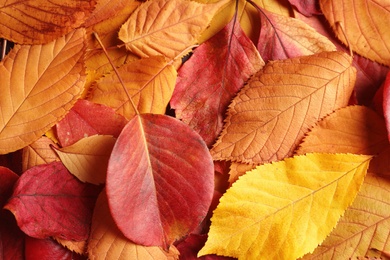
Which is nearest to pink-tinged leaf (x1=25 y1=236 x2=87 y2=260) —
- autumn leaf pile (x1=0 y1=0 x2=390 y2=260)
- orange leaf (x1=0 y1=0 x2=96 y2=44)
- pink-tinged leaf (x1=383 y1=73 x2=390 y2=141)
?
autumn leaf pile (x1=0 y1=0 x2=390 y2=260)

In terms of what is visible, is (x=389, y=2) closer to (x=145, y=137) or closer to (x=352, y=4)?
(x=352, y=4)

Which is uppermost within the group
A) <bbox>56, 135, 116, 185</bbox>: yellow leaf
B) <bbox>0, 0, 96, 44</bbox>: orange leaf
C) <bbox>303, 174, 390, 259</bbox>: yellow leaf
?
<bbox>0, 0, 96, 44</bbox>: orange leaf

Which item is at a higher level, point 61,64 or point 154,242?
point 61,64

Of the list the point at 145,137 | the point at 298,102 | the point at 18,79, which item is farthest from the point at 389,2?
the point at 18,79

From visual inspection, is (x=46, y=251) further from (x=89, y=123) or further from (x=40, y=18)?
(x=40, y=18)

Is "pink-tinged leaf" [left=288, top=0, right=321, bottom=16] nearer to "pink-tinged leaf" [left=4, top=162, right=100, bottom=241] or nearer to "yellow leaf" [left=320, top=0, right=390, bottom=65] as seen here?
"yellow leaf" [left=320, top=0, right=390, bottom=65]

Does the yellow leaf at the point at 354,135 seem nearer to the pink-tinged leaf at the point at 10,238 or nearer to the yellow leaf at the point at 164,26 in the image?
the yellow leaf at the point at 164,26
